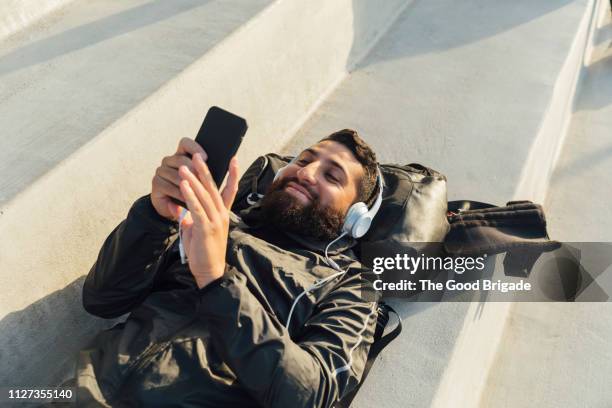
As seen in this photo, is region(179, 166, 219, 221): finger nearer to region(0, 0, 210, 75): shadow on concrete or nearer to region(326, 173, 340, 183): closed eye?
region(326, 173, 340, 183): closed eye

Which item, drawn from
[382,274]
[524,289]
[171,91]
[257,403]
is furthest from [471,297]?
[171,91]

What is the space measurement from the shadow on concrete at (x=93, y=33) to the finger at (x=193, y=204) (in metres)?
1.79

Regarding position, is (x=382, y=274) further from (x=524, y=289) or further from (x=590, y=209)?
(x=590, y=209)

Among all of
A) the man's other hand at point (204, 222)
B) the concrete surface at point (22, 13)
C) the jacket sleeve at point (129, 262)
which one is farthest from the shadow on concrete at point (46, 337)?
the concrete surface at point (22, 13)

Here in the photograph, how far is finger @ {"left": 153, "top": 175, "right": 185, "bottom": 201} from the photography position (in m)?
1.91

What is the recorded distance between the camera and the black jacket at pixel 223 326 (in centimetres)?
181

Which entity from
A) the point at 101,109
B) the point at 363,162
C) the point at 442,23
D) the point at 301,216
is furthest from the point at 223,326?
the point at 442,23

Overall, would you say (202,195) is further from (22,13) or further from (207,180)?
(22,13)

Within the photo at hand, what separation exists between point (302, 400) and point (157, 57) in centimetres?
204

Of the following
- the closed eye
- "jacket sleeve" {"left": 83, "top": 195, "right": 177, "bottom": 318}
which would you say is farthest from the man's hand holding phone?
the closed eye

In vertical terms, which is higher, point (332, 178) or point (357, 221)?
point (332, 178)

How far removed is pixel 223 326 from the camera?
71.5 inches

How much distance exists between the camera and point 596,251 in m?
3.48

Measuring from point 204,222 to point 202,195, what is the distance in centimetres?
8
